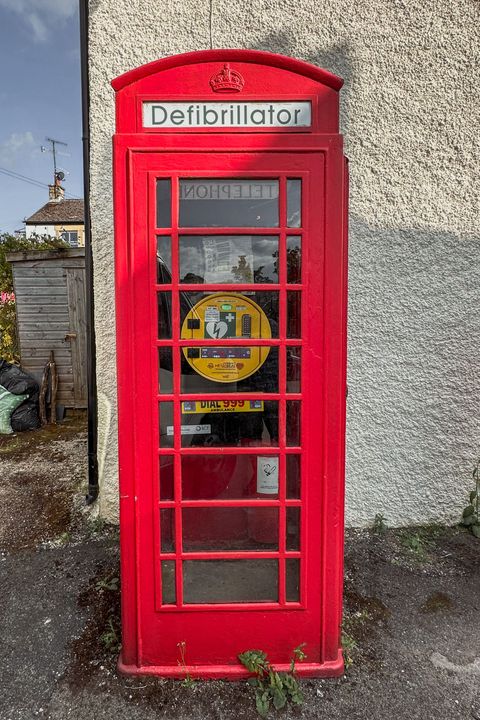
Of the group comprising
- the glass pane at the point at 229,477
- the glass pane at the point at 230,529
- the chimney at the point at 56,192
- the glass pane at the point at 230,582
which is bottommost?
the glass pane at the point at 230,582

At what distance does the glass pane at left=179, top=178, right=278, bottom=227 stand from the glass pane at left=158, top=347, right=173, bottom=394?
0.52 meters

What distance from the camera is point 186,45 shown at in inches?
116

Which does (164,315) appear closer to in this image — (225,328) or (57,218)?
(225,328)

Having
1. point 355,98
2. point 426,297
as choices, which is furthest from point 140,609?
Result: point 355,98

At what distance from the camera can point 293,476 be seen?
6.33ft

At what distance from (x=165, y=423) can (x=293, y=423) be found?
54cm

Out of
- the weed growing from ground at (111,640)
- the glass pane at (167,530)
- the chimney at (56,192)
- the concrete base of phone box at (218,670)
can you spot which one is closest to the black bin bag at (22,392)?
the weed growing from ground at (111,640)

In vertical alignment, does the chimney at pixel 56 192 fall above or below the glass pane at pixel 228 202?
above

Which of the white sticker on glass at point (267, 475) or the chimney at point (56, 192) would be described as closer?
the white sticker on glass at point (267, 475)

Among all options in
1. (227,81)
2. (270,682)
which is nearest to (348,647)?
(270,682)

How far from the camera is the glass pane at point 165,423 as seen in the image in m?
1.87

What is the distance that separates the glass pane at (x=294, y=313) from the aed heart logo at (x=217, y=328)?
10.4 inches

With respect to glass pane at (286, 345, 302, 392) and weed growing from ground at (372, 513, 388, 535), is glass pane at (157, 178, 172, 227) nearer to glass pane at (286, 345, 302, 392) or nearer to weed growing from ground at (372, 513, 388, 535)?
glass pane at (286, 345, 302, 392)

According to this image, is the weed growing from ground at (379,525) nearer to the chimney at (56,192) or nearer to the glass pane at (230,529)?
the glass pane at (230,529)
